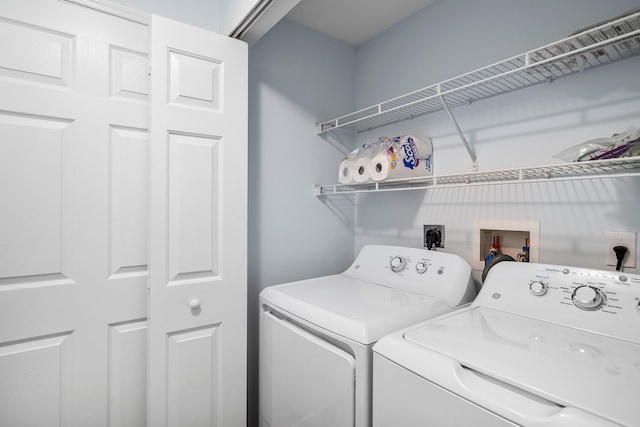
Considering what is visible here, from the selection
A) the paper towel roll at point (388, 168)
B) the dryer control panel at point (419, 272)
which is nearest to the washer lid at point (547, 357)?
the dryer control panel at point (419, 272)

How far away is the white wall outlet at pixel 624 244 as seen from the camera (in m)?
1.11

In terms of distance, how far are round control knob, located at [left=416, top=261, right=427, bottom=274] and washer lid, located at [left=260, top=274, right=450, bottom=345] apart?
128mm

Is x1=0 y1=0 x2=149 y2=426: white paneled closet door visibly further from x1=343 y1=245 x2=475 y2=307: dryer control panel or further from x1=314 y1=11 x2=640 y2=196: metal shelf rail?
x1=314 y1=11 x2=640 y2=196: metal shelf rail

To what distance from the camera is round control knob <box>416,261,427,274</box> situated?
4.83 ft

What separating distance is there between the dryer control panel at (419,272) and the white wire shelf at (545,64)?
2.28 feet

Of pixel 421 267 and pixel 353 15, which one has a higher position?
pixel 353 15

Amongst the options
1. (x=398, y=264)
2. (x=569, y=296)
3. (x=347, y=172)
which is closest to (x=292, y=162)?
(x=347, y=172)

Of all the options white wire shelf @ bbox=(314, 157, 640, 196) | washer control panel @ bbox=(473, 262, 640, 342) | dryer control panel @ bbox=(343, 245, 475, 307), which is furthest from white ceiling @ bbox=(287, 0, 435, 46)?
washer control panel @ bbox=(473, 262, 640, 342)

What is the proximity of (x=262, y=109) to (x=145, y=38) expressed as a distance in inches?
24.6

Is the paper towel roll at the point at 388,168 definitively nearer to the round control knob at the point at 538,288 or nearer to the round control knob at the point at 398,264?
the round control knob at the point at 398,264

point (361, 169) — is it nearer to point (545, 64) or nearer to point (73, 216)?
point (545, 64)

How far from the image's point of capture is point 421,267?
1.49 meters

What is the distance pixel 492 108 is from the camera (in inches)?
58.6

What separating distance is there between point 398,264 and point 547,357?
0.81 metres
